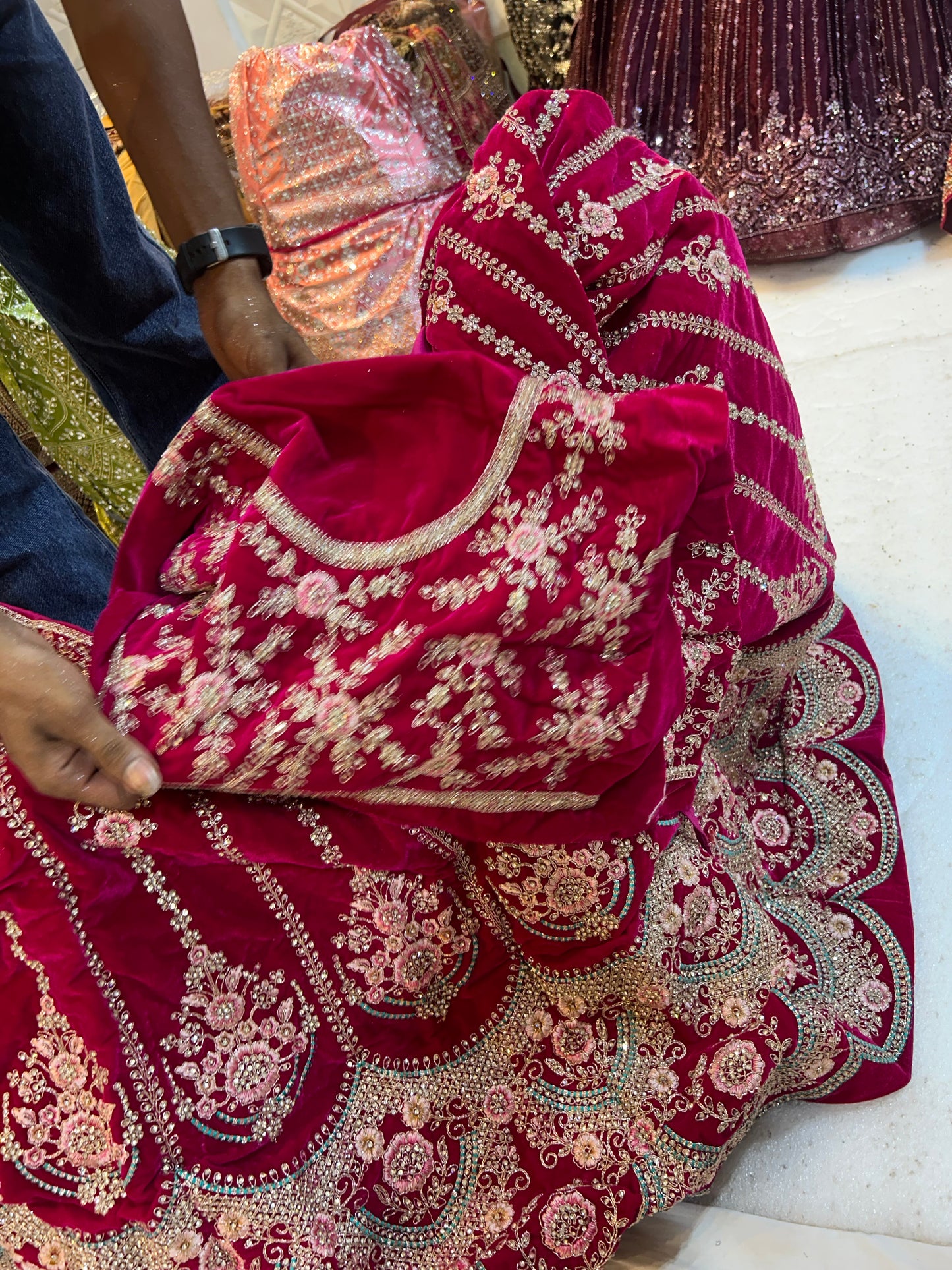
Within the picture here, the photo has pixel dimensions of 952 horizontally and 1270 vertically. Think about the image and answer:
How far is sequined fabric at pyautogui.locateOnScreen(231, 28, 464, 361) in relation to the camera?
1646 millimetres

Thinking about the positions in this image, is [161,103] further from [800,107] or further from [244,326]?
[800,107]

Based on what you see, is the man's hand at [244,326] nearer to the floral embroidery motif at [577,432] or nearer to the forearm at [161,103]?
the forearm at [161,103]

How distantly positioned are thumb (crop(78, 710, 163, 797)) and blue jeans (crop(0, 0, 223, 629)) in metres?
0.55

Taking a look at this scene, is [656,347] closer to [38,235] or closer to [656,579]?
[656,579]

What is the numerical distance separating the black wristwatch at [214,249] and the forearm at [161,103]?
0.10 feet

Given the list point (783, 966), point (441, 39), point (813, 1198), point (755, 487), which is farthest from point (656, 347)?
point (441, 39)

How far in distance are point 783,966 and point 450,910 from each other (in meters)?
0.28

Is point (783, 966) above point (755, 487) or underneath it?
underneath

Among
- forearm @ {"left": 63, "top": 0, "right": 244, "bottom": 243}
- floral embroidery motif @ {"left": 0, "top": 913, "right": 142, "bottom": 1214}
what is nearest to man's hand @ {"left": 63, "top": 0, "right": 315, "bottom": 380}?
forearm @ {"left": 63, "top": 0, "right": 244, "bottom": 243}

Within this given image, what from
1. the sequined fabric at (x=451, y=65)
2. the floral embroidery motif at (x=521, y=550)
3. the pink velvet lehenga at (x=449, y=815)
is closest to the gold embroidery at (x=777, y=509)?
the pink velvet lehenga at (x=449, y=815)

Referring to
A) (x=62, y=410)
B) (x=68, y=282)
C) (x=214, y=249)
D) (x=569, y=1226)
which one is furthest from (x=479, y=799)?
(x=62, y=410)

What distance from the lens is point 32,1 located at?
0.90 meters

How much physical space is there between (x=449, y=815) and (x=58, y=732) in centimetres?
23

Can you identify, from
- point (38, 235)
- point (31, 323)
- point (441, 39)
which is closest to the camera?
point (38, 235)
